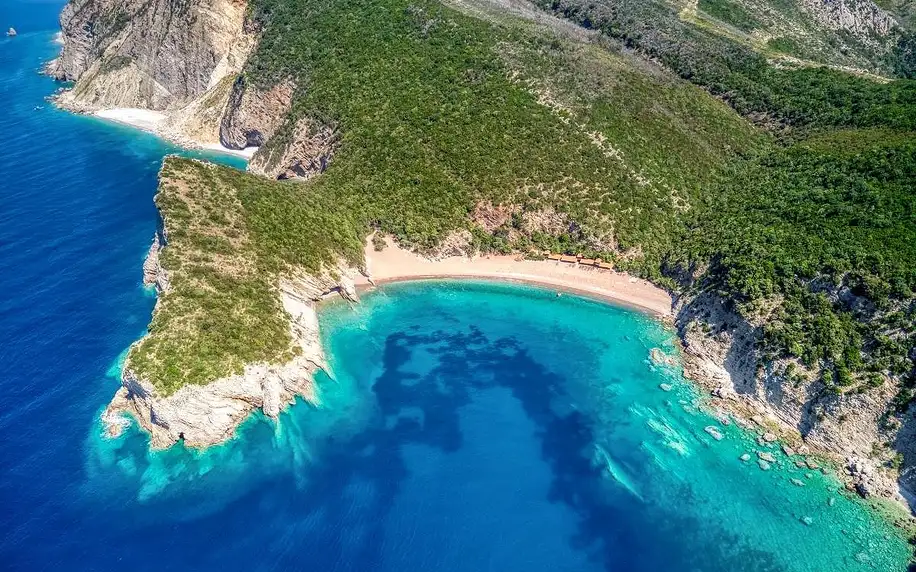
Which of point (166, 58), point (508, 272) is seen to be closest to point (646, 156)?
point (508, 272)

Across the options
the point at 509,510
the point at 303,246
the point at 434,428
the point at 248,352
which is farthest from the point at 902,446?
the point at 303,246

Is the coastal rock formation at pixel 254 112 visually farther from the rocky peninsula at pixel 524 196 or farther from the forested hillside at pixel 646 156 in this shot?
the forested hillside at pixel 646 156

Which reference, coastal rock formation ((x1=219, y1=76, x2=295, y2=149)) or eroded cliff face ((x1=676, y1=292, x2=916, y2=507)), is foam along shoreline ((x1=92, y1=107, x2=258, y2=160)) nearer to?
coastal rock formation ((x1=219, y1=76, x2=295, y2=149))

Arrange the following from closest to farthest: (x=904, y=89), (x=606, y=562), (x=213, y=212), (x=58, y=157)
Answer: (x=606, y=562) → (x=213, y=212) → (x=904, y=89) → (x=58, y=157)

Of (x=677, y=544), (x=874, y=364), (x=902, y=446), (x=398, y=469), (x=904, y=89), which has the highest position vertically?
(x=904, y=89)

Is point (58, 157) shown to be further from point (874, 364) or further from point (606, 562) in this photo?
point (874, 364)

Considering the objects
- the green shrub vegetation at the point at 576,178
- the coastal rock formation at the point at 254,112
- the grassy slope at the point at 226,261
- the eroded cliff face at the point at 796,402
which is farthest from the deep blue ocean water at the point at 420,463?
the coastal rock formation at the point at 254,112

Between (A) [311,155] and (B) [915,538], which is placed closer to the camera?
(B) [915,538]
